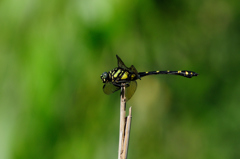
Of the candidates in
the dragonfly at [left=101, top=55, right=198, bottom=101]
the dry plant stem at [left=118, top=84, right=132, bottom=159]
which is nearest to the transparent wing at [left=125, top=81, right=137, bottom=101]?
the dragonfly at [left=101, top=55, right=198, bottom=101]

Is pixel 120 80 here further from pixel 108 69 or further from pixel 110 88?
pixel 108 69

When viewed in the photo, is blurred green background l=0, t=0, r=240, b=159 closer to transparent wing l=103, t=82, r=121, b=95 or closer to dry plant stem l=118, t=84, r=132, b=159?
transparent wing l=103, t=82, r=121, b=95

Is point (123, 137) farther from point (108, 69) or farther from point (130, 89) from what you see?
point (108, 69)

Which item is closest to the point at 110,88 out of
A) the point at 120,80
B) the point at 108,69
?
the point at 120,80

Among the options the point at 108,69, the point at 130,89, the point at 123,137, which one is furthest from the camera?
the point at 108,69

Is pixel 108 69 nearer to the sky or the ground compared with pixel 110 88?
nearer to the sky

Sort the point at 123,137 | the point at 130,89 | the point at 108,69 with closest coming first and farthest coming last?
the point at 123,137 → the point at 130,89 → the point at 108,69

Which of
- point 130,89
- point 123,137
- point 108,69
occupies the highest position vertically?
point 108,69

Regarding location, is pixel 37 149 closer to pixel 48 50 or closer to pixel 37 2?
pixel 48 50

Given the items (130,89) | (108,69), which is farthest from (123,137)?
(108,69)

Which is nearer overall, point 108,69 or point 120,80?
point 120,80
